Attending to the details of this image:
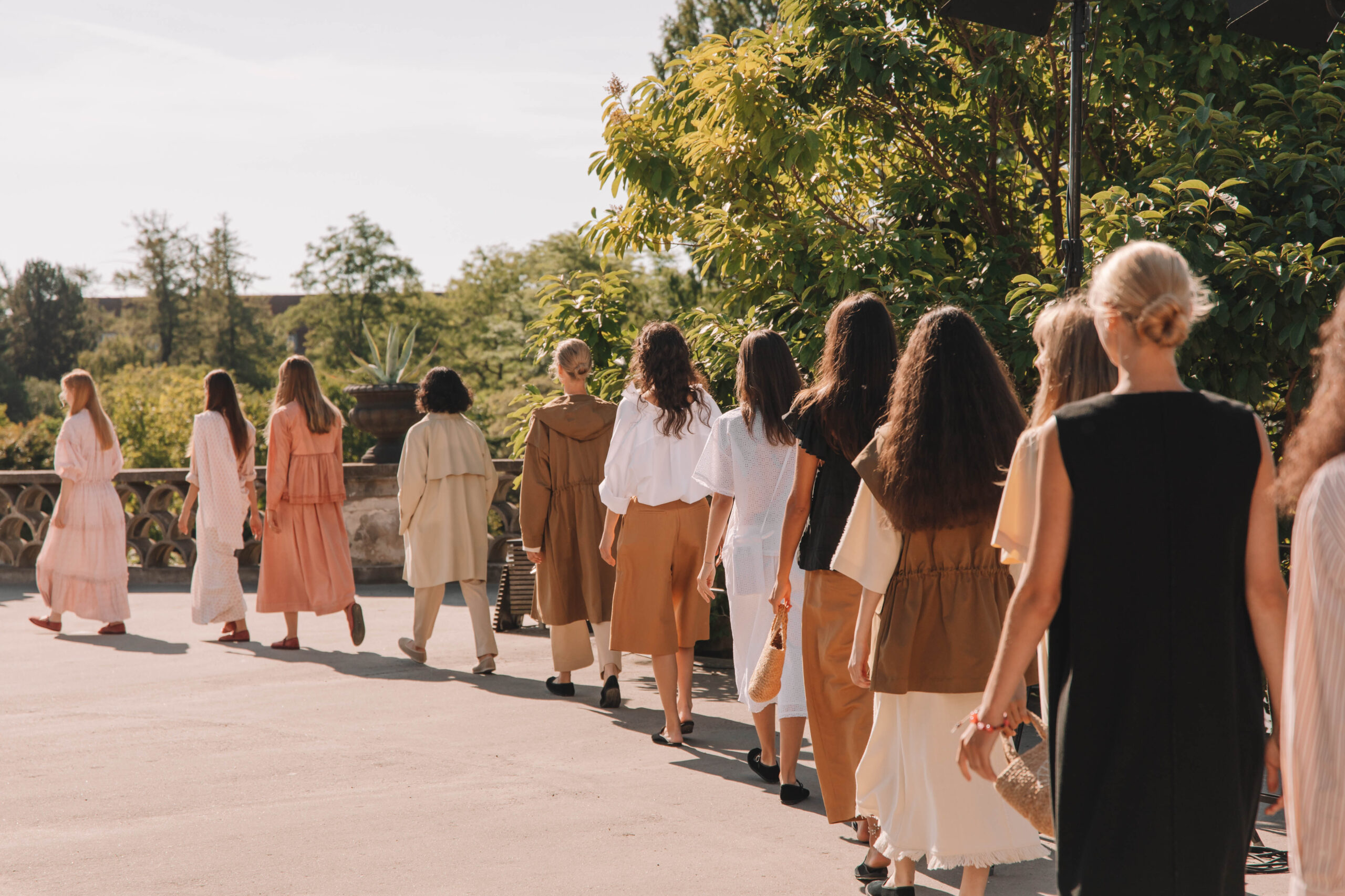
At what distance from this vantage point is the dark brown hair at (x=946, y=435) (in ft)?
12.6

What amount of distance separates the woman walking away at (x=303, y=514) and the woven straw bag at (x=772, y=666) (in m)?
5.22

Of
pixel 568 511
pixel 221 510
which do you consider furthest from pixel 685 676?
pixel 221 510

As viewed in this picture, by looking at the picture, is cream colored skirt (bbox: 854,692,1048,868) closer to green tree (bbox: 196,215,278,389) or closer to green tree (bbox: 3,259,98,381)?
green tree (bbox: 196,215,278,389)

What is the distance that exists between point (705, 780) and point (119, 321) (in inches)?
3049

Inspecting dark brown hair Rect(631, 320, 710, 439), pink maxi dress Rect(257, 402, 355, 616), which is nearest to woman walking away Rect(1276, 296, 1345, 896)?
dark brown hair Rect(631, 320, 710, 439)

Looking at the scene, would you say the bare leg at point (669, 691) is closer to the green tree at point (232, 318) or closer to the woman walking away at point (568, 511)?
the woman walking away at point (568, 511)

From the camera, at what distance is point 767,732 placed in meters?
5.66

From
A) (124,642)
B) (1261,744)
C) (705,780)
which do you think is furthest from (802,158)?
(124,642)

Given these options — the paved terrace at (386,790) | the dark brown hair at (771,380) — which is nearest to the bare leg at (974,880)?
the paved terrace at (386,790)

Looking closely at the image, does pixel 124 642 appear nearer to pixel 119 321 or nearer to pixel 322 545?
pixel 322 545

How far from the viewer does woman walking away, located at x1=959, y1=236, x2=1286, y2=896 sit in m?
2.57

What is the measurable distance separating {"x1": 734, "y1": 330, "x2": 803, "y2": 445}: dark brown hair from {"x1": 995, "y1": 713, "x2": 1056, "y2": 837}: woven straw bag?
2.70 metres

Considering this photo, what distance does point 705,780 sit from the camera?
5723mm

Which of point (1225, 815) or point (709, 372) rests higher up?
point (709, 372)
